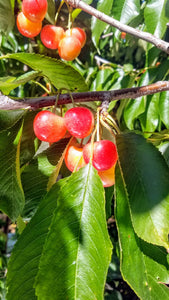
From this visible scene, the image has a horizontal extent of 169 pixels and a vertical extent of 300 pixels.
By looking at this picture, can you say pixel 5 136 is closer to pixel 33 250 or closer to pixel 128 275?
pixel 33 250

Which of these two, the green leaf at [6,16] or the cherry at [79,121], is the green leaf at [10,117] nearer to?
the cherry at [79,121]

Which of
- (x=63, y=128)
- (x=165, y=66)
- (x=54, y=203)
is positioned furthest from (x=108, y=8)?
(x=54, y=203)

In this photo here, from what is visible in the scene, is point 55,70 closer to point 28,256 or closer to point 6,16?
point 28,256

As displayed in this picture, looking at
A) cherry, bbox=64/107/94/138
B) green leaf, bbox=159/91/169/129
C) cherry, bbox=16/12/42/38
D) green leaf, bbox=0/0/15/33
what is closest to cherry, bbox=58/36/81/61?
cherry, bbox=16/12/42/38

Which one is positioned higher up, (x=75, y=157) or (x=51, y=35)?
(x=51, y=35)

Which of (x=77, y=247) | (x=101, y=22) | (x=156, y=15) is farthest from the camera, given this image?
(x=101, y=22)

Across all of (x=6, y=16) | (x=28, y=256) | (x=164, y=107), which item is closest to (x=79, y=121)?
(x=28, y=256)
